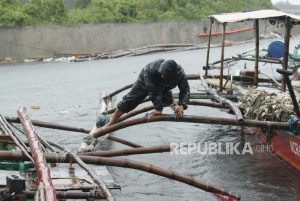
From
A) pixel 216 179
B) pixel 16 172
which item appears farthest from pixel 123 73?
pixel 16 172

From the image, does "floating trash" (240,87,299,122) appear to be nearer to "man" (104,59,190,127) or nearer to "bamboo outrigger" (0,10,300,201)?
"bamboo outrigger" (0,10,300,201)

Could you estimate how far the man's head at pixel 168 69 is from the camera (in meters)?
8.77

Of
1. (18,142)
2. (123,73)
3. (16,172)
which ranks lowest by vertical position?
(123,73)

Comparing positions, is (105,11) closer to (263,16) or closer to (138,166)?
(263,16)

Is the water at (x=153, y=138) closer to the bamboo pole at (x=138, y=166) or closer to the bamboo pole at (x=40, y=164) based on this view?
the bamboo pole at (x=138, y=166)

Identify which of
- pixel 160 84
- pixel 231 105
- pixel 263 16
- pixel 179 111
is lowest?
pixel 231 105

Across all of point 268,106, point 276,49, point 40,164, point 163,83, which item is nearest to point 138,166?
point 40,164

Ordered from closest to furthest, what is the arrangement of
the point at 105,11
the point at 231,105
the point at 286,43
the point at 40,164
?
the point at 40,164 → the point at 231,105 → the point at 286,43 → the point at 105,11

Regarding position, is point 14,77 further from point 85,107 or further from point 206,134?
point 206,134

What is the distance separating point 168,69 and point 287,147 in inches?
136

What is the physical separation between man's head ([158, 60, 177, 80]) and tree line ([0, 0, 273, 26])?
3290 centimetres

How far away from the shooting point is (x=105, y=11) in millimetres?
45969

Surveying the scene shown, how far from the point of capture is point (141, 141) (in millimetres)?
14383

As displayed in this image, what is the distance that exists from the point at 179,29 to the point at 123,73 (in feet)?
51.1
